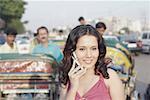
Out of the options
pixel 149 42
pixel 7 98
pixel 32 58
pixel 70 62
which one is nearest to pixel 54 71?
pixel 32 58

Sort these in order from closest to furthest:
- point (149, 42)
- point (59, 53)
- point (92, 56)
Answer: point (92, 56)
point (59, 53)
point (149, 42)

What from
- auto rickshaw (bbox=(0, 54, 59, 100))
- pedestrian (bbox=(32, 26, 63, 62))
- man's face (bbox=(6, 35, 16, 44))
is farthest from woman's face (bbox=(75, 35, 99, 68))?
man's face (bbox=(6, 35, 16, 44))

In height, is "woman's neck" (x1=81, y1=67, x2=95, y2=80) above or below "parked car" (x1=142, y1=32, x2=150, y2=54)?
above

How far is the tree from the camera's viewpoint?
6222 cm

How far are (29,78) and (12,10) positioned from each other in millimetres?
58240

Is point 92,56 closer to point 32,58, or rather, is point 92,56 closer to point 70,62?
point 70,62

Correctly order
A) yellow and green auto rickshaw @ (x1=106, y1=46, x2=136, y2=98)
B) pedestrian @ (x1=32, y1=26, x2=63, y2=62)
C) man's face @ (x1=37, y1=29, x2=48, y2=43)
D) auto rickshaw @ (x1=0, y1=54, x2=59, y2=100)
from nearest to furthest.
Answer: auto rickshaw @ (x1=0, y1=54, x2=59, y2=100)
pedestrian @ (x1=32, y1=26, x2=63, y2=62)
man's face @ (x1=37, y1=29, x2=48, y2=43)
yellow and green auto rickshaw @ (x1=106, y1=46, x2=136, y2=98)

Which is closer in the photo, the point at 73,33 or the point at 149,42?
the point at 73,33

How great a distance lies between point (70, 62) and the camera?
2885 mm

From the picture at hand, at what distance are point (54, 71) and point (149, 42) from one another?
80.3 ft

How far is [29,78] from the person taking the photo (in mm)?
6023

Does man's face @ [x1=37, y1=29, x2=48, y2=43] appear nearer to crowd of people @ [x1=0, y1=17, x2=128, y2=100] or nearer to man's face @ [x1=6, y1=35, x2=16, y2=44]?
man's face @ [x1=6, y1=35, x2=16, y2=44]

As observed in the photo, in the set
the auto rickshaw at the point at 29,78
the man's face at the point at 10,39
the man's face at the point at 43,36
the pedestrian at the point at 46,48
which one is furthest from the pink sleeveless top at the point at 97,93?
the man's face at the point at 10,39

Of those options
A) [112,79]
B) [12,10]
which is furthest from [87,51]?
[12,10]
